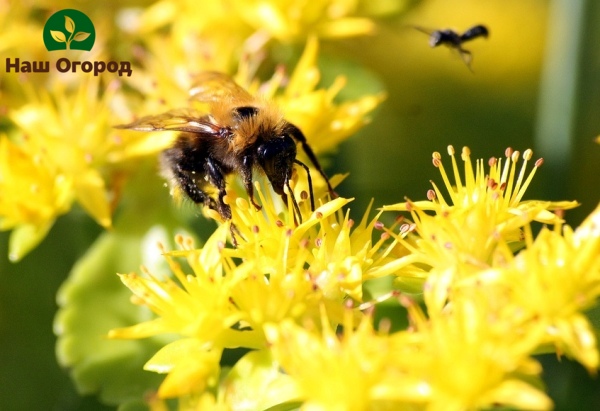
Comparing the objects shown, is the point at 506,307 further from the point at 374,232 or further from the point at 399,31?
the point at 399,31

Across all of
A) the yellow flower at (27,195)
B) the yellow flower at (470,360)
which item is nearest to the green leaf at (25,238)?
the yellow flower at (27,195)

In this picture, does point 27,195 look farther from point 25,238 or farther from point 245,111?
point 245,111

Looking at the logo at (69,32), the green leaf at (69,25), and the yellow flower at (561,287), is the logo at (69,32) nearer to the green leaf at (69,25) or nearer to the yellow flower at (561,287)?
the green leaf at (69,25)

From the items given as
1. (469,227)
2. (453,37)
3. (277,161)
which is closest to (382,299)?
(469,227)

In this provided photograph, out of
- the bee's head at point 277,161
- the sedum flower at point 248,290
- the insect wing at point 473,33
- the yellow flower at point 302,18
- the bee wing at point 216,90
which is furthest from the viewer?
the yellow flower at point 302,18

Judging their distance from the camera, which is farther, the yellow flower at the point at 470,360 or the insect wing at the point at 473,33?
the insect wing at the point at 473,33

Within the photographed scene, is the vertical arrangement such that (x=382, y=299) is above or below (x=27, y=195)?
below

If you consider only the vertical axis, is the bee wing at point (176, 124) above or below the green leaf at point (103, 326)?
above
